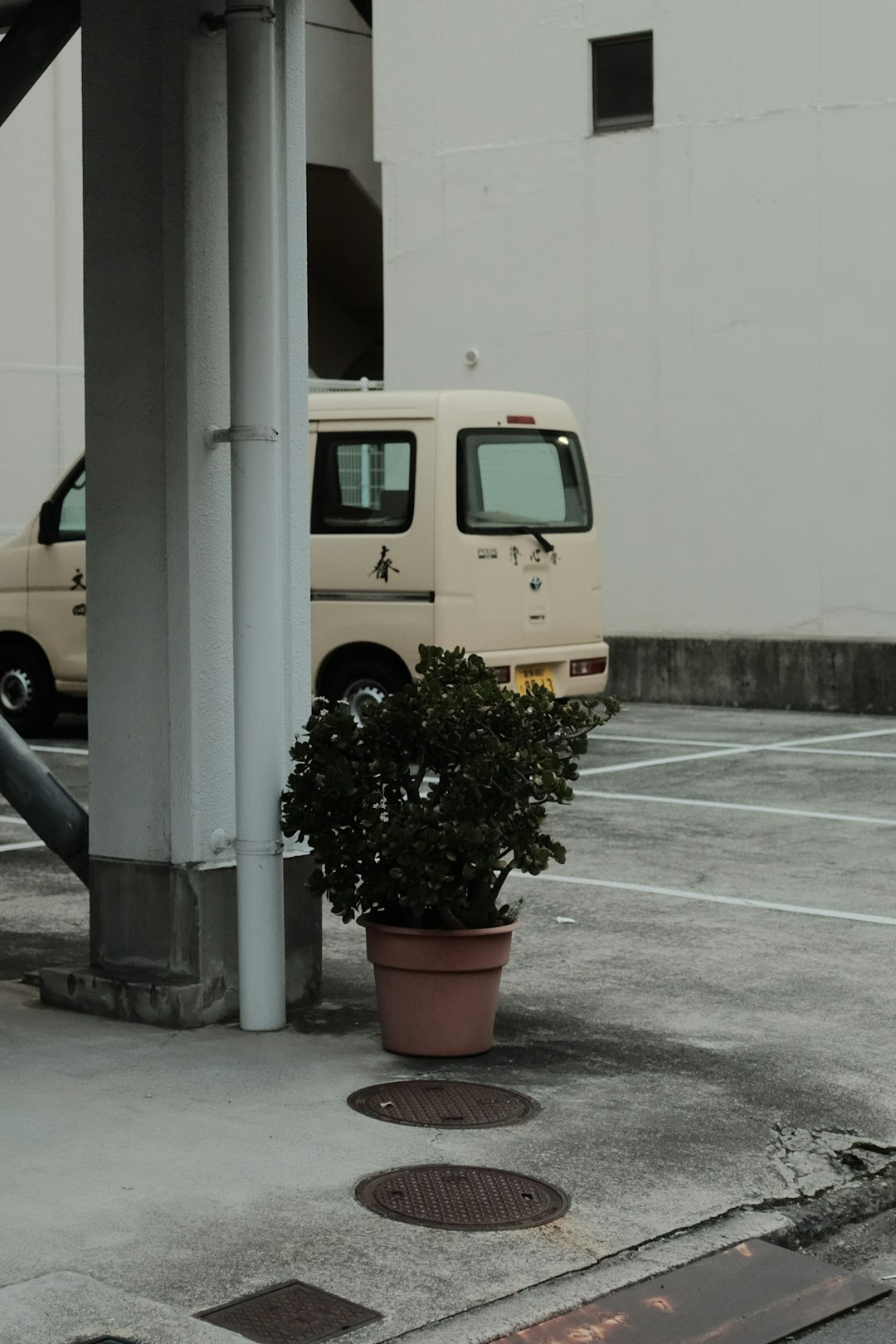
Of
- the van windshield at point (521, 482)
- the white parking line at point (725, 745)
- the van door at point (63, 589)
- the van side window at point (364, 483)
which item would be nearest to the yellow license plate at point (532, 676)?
the van windshield at point (521, 482)

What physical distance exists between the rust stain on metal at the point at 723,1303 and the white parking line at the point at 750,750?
7932 millimetres

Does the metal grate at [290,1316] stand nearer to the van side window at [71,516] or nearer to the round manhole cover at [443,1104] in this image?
the round manhole cover at [443,1104]

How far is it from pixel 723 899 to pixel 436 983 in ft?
9.05

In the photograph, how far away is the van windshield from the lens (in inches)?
482

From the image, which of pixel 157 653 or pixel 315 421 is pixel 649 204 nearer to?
pixel 315 421

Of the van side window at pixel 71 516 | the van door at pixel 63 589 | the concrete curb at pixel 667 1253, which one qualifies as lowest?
the concrete curb at pixel 667 1253

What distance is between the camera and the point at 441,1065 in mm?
5422

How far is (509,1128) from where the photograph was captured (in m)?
4.82

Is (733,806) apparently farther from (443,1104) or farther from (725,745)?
(443,1104)

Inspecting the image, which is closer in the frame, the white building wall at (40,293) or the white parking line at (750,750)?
the white parking line at (750,750)

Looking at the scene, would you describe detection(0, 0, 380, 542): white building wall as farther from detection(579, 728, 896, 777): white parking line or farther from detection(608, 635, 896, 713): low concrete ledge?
detection(579, 728, 896, 777): white parking line

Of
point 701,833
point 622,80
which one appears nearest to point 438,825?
point 701,833

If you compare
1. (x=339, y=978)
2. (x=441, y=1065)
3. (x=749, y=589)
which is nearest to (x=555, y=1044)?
(x=441, y=1065)

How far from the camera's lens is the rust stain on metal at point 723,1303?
366 centimetres
